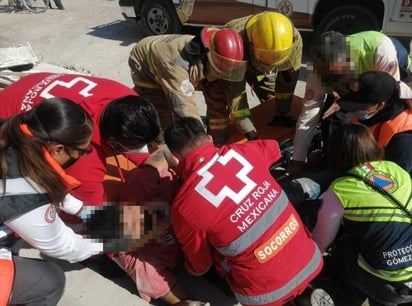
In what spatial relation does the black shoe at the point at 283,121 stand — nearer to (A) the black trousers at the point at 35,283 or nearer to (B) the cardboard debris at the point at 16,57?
(A) the black trousers at the point at 35,283

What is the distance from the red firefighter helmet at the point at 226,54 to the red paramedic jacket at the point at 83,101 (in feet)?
2.35

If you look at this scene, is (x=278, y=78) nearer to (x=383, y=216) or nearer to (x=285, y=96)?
(x=285, y=96)

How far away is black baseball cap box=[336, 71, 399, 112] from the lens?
2.51 metres

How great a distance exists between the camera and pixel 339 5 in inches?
216

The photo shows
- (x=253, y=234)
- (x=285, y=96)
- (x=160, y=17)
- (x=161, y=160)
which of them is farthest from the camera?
(x=160, y=17)

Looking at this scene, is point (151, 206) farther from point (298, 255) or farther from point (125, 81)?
point (125, 81)

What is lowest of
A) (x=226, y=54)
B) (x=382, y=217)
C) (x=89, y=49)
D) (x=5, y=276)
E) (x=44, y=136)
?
(x=89, y=49)

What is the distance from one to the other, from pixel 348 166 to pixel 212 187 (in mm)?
712

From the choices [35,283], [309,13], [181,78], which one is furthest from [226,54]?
[309,13]

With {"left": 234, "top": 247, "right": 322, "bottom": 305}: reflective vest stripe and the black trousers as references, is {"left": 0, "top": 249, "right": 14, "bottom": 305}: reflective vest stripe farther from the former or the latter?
{"left": 234, "top": 247, "right": 322, "bottom": 305}: reflective vest stripe

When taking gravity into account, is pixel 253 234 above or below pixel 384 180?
below

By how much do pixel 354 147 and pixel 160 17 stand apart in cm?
499

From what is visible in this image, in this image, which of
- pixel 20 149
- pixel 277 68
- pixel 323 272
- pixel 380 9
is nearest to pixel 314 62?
pixel 277 68

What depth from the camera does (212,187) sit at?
2.00 meters
